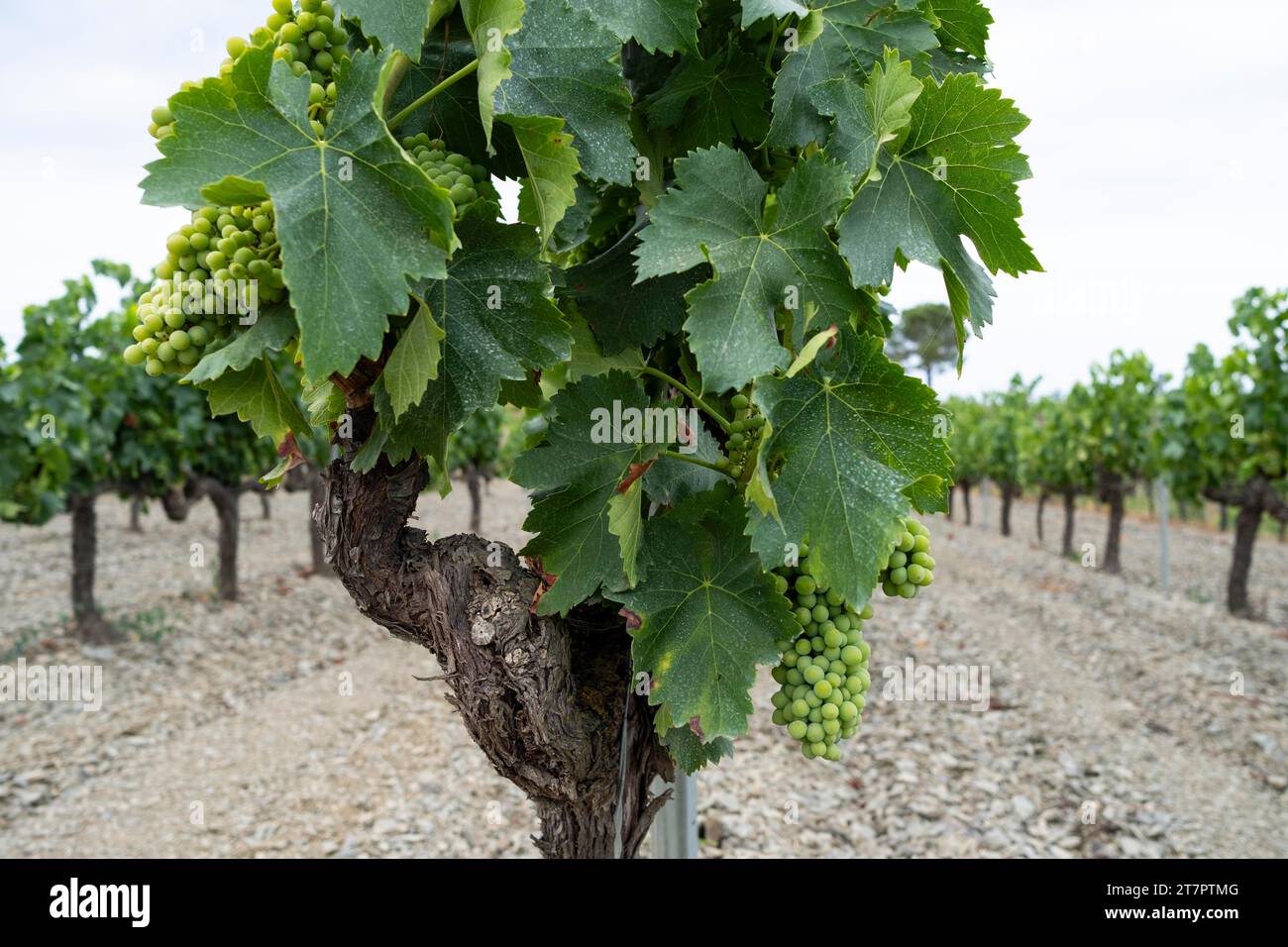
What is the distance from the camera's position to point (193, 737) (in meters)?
6.63

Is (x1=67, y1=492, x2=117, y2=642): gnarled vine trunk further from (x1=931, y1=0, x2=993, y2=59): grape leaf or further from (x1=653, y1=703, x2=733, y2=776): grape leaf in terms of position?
(x1=931, y1=0, x2=993, y2=59): grape leaf

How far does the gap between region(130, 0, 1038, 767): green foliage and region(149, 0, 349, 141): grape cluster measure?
31 millimetres

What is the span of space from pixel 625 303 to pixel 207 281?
0.70 metres

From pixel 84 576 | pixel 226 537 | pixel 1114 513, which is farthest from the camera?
pixel 1114 513

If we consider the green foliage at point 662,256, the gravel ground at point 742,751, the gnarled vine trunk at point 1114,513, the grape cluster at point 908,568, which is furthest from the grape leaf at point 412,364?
the gnarled vine trunk at point 1114,513

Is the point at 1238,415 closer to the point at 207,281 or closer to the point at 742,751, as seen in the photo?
the point at 742,751

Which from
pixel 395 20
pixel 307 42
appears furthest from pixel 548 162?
pixel 307 42

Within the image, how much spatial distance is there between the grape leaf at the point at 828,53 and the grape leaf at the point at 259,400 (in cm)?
84

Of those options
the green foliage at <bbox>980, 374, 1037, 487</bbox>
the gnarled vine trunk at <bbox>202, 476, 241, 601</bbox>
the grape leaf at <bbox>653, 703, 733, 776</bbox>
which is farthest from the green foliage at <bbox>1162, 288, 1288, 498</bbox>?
the gnarled vine trunk at <bbox>202, 476, 241, 601</bbox>

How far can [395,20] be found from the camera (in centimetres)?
106

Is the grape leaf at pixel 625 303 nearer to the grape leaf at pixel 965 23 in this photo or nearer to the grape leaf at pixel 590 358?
the grape leaf at pixel 590 358

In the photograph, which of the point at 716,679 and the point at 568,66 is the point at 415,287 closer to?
the point at 568,66

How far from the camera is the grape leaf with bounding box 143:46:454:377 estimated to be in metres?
1.01

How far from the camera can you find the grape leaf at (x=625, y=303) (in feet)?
5.16
